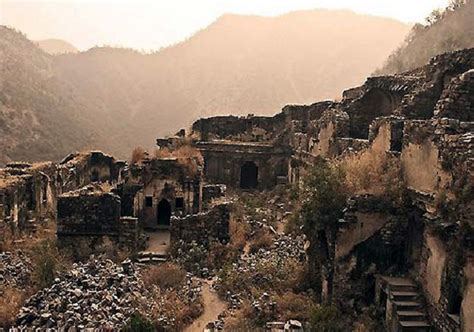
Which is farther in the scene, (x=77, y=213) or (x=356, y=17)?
(x=356, y=17)

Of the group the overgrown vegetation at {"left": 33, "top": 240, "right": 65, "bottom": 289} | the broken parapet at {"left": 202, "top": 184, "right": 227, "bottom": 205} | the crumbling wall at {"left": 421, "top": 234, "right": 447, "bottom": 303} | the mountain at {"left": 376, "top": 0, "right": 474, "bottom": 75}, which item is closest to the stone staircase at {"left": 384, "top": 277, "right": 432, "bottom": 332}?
the crumbling wall at {"left": 421, "top": 234, "right": 447, "bottom": 303}

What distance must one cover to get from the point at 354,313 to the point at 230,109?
58143mm

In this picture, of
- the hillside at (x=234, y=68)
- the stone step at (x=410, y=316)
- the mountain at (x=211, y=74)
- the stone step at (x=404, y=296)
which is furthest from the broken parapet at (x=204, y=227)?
the hillside at (x=234, y=68)

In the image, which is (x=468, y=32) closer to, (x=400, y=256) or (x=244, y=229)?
(x=244, y=229)

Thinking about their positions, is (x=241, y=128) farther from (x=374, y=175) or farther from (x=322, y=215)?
(x=322, y=215)

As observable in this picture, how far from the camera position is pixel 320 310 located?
9.13 metres

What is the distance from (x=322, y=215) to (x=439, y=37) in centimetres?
3334

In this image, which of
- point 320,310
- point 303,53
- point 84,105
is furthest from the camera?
point 303,53

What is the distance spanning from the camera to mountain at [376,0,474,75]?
3497 centimetres

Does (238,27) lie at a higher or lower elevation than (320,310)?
higher

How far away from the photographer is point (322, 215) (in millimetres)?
9930

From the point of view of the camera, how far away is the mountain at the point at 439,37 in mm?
34969

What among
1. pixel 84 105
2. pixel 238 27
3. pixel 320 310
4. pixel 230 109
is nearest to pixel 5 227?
pixel 320 310

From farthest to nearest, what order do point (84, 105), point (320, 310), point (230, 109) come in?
point (230, 109) < point (84, 105) < point (320, 310)
